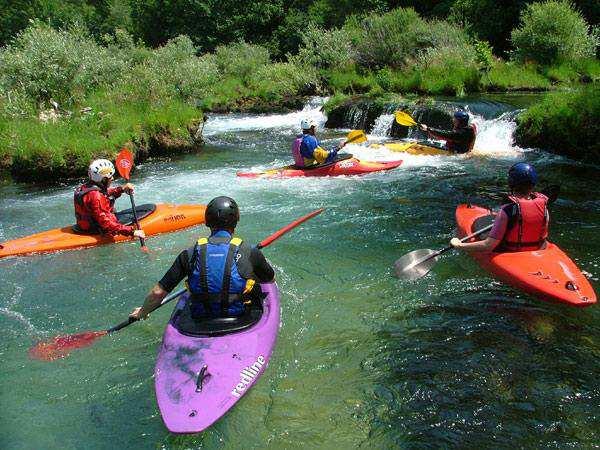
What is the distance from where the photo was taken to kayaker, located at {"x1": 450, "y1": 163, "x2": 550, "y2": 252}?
155 inches

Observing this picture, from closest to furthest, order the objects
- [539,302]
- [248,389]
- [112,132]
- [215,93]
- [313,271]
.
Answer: [248,389]
[539,302]
[313,271]
[112,132]
[215,93]

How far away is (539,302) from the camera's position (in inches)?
163

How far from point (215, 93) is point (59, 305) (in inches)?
640

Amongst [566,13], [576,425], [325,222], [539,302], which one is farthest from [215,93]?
[576,425]

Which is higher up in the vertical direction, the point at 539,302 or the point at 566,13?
the point at 566,13

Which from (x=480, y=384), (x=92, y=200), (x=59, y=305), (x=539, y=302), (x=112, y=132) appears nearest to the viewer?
(x=480, y=384)

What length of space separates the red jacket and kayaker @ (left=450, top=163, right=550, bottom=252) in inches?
140

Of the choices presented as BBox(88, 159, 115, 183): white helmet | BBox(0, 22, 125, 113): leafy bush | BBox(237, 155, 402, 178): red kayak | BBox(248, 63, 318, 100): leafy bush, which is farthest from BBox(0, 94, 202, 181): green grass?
BBox(248, 63, 318, 100): leafy bush

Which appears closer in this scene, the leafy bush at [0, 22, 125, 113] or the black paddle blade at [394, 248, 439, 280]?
the black paddle blade at [394, 248, 439, 280]

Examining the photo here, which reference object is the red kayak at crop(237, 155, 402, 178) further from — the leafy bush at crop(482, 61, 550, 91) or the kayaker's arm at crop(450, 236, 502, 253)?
the leafy bush at crop(482, 61, 550, 91)

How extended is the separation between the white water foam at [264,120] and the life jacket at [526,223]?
10.9 metres

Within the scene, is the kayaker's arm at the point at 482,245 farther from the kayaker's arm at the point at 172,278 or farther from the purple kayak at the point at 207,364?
the kayaker's arm at the point at 172,278

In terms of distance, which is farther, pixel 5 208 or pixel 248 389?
pixel 5 208

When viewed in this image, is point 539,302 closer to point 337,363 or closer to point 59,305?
point 337,363
